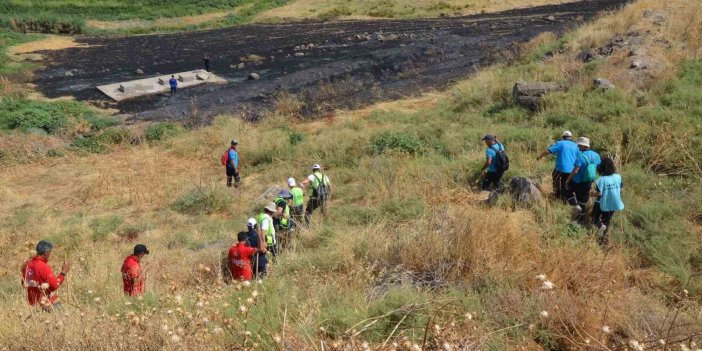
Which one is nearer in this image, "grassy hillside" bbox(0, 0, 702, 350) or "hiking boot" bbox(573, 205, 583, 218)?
"grassy hillside" bbox(0, 0, 702, 350)

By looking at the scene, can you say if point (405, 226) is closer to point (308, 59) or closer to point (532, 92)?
point (532, 92)

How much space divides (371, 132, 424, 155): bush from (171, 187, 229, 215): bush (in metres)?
3.59

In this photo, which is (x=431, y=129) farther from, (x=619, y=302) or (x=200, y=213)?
(x=619, y=302)

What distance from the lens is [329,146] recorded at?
13.6 metres

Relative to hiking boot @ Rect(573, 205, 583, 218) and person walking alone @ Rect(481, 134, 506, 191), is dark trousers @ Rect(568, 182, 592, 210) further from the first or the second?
person walking alone @ Rect(481, 134, 506, 191)

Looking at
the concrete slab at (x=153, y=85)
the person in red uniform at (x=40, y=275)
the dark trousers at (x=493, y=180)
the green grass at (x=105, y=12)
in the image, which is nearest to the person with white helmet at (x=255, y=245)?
the person in red uniform at (x=40, y=275)

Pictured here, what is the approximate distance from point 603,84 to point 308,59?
720 inches

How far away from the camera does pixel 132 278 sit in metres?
5.88

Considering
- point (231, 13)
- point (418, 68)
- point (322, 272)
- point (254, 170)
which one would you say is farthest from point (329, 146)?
point (231, 13)

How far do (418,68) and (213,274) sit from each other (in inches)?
791

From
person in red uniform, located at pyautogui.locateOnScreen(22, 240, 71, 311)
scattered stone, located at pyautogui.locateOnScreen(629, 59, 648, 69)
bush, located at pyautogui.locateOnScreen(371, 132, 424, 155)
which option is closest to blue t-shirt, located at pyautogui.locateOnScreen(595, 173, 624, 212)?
bush, located at pyautogui.locateOnScreen(371, 132, 424, 155)

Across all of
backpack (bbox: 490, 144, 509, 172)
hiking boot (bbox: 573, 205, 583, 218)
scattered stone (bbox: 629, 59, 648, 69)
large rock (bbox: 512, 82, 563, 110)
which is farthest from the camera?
scattered stone (bbox: 629, 59, 648, 69)

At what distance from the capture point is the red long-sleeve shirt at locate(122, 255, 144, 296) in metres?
5.71

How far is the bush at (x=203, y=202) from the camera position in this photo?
1123 cm
